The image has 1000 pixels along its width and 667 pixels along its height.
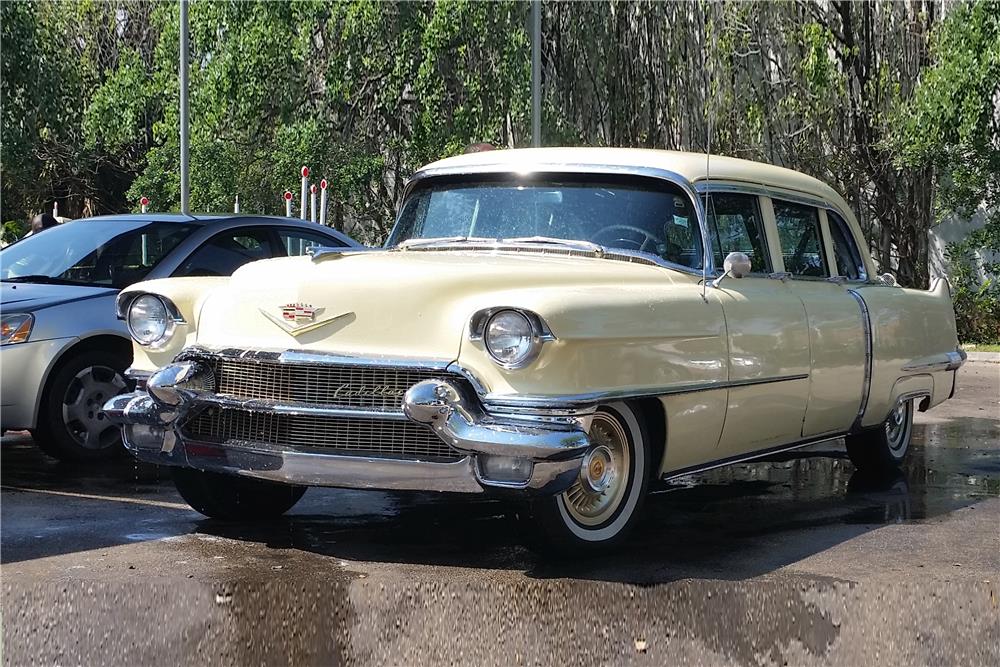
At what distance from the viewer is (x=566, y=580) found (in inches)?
211

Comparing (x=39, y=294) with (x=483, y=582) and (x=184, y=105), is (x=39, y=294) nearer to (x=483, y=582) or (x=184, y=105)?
(x=483, y=582)

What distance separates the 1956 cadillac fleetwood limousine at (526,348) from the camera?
215 inches

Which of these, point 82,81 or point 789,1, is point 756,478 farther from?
point 82,81

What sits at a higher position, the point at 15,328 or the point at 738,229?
the point at 738,229

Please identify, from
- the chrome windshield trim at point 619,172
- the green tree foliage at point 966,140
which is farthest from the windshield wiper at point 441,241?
the green tree foliage at point 966,140

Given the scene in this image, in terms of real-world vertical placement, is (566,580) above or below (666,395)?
below

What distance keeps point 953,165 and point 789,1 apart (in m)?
4.51

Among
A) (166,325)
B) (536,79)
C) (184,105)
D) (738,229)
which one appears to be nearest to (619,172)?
(738,229)

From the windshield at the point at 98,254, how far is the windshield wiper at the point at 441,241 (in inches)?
92.5

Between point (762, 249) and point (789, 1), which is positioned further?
point (789, 1)

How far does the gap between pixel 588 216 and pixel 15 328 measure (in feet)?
11.6

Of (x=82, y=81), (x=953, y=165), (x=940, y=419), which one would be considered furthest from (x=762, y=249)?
(x=82, y=81)

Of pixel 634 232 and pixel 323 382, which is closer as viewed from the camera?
pixel 323 382

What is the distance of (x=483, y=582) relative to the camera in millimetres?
5336
